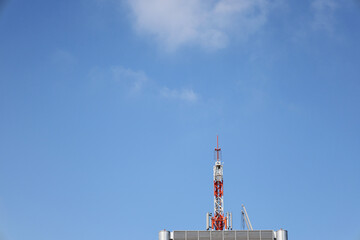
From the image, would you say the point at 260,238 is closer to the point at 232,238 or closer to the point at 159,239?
the point at 232,238

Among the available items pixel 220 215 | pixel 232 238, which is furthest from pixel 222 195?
→ pixel 232 238

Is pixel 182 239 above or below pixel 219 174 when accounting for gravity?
below

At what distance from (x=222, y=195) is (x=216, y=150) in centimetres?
1632

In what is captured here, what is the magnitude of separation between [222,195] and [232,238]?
46.1 metres

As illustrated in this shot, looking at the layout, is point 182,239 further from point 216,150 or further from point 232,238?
point 216,150

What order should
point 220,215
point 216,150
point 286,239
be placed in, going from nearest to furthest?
point 286,239 < point 220,215 < point 216,150

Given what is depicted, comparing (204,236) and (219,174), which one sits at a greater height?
(219,174)

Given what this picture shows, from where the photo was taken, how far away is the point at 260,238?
11131 centimetres

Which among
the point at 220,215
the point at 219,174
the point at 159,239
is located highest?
the point at 219,174

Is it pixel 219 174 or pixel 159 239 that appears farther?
pixel 219 174

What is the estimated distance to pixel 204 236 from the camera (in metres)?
112

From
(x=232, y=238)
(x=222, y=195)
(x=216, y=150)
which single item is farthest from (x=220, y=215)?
(x=232, y=238)

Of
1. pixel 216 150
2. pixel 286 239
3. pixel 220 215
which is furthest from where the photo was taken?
pixel 216 150

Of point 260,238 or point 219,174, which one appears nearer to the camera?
point 260,238
